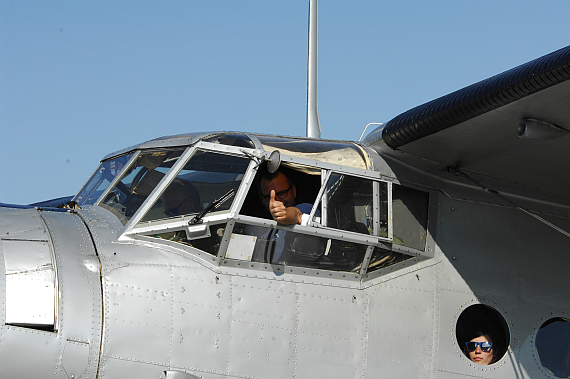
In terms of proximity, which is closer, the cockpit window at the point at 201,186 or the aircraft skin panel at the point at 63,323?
the aircraft skin panel at the point at 63,323

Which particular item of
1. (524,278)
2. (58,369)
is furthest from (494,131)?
(58,369)

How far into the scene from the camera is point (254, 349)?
5.62 meters

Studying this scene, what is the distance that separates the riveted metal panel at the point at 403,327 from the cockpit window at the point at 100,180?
296 cm

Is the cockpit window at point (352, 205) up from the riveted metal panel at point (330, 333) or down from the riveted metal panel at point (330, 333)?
up

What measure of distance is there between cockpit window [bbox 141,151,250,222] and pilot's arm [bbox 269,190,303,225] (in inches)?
15.7

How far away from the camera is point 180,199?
5934 millimetres

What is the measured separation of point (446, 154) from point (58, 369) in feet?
14.2

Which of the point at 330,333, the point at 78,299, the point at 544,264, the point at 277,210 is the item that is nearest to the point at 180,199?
the point at 277,210

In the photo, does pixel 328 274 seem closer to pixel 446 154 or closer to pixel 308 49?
pixel 446 154

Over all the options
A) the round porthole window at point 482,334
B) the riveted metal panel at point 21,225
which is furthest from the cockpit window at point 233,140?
the round porthole window at point 482,334

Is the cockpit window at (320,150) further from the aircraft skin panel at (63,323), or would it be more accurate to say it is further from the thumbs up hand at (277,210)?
the aircraft skin panel at (63,323)

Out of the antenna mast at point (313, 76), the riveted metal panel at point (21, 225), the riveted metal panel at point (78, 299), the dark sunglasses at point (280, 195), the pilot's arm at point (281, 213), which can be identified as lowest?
the riveted metal panel at point (78, 299)

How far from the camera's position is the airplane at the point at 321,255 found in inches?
205

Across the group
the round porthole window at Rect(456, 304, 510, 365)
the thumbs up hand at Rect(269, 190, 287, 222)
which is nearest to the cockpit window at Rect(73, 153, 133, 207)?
the thumbs up hand at Rect(269, 190, 287, 222)
